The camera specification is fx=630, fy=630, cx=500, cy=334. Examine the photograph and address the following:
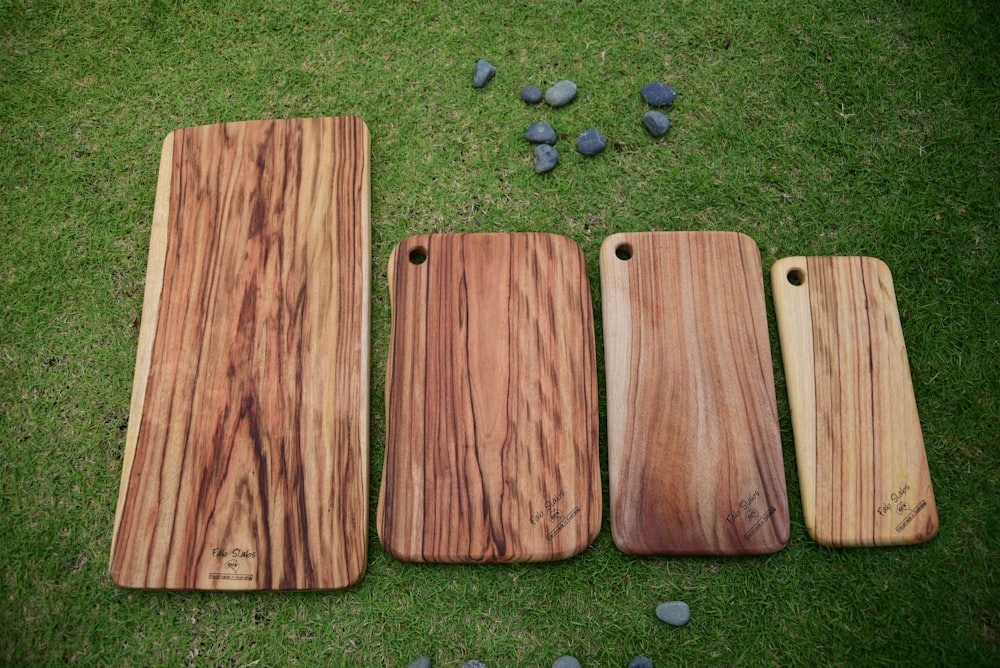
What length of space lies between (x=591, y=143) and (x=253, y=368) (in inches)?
33.5

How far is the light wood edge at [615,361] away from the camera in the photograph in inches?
45.8

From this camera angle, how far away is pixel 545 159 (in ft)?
4.51

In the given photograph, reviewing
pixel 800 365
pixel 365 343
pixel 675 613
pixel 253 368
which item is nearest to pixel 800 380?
pixel 800 365

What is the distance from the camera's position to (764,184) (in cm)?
139

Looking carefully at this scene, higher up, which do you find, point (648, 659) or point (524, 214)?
point (524, 214)

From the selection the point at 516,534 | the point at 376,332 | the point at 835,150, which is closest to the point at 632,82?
the point at 835,150

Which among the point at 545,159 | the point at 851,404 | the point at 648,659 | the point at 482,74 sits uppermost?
the point at 482,74

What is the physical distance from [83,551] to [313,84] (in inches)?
43.3

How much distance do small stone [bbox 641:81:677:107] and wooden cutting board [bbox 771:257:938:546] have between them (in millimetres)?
449

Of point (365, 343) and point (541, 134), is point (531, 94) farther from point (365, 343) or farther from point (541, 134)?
point (365, 343)

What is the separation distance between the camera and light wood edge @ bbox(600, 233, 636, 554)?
1164 mm

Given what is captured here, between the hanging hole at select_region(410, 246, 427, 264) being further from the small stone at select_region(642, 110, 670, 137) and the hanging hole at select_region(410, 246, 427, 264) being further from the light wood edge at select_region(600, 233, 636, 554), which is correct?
the small stone at select_region(642, 110, 670, 137)

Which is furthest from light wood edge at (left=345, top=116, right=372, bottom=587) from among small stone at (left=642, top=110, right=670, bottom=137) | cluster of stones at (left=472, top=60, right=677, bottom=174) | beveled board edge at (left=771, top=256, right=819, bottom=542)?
beveled board edge at (left=771, top=256, right=819, bottom=542)

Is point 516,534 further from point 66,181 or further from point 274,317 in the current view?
point 66,181
